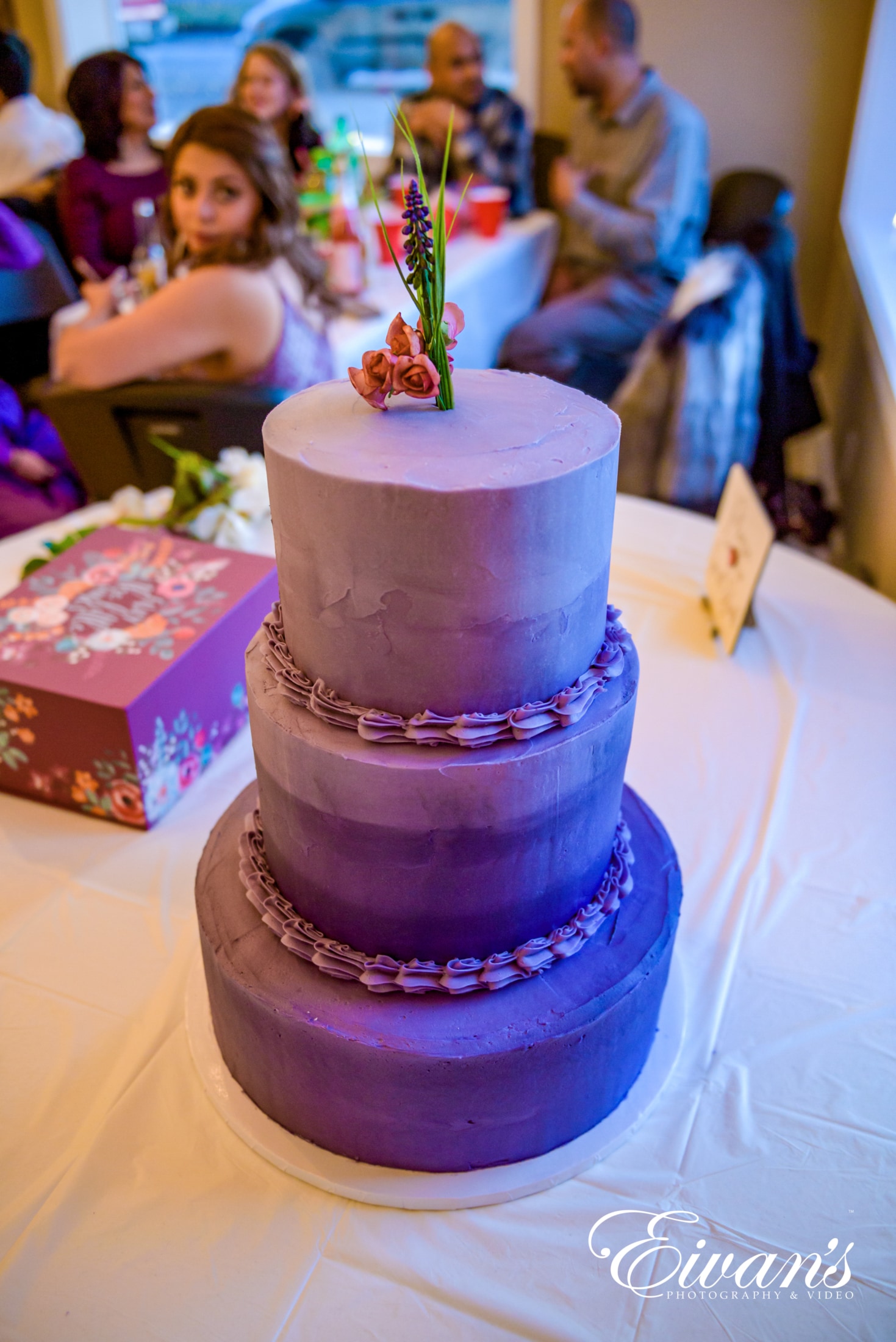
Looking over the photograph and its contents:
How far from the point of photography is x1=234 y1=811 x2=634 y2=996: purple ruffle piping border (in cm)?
87

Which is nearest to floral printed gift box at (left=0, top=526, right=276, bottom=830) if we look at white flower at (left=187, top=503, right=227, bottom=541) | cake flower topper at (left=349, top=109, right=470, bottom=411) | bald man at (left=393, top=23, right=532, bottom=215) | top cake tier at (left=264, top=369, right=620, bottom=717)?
white flower at (left=187, top=503, right=227, bottom=541)

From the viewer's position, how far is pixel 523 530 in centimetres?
74

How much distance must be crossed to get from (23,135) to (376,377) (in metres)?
3.88

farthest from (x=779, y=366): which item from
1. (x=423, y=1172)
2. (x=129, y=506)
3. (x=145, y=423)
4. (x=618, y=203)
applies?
(x=423, y=1172)

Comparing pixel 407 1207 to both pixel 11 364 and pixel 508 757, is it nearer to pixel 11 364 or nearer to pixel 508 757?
pixel 508 757

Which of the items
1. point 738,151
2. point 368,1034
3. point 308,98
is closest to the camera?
point 368,1034

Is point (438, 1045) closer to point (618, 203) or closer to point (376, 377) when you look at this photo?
point (376, 377)

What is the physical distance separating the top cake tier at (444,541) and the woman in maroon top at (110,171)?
304cm

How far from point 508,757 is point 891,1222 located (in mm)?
539

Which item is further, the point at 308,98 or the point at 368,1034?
the point at 308,98

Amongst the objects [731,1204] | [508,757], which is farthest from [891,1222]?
[508,757]

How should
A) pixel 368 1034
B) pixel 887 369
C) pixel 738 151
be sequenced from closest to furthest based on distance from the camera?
pixel 368 1034 < pixel 887 369 < pixel 738 151

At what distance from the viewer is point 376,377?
2.63 feet

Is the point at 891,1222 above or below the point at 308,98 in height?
below
